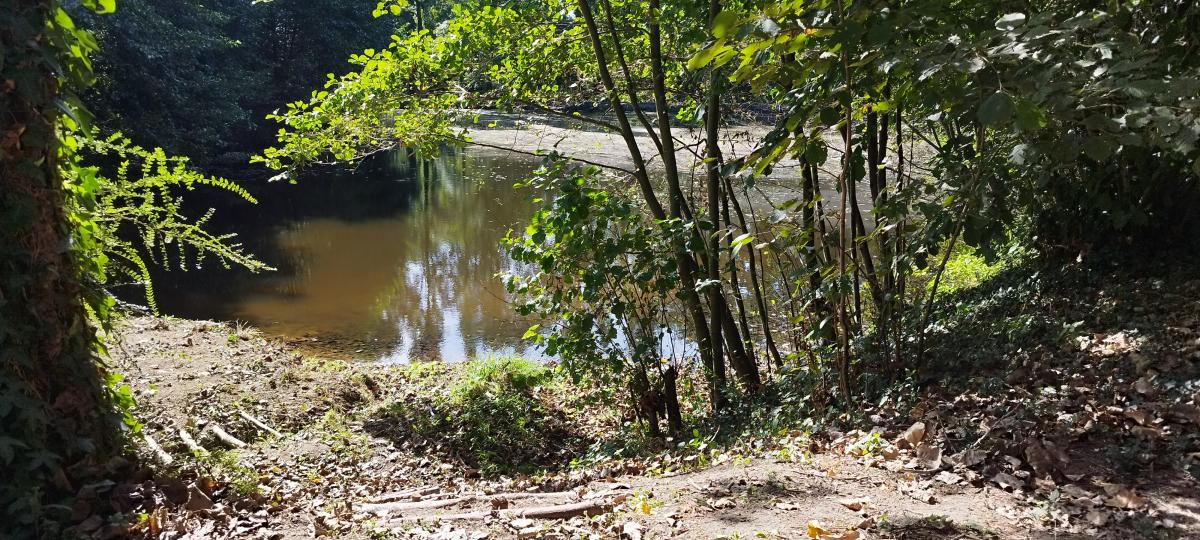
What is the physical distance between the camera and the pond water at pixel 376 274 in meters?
11.6

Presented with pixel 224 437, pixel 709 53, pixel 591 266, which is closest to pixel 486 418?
pixel 591 266

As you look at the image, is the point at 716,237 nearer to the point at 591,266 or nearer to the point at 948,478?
the point at 591,266

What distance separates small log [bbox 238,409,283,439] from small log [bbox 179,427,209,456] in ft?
2.17

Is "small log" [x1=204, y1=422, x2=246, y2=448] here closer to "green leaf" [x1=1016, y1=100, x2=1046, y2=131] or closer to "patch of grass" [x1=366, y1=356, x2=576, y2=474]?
"patch of grass" [x1=366, y1=356, x2=576, y2=474]

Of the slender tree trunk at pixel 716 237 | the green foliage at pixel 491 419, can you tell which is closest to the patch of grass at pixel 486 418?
the green foliage at pixel 491 419

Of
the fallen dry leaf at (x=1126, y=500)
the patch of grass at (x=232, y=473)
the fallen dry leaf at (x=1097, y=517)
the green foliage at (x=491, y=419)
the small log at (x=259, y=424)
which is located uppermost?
the fallen dry leaf at (x=1126, y=500)

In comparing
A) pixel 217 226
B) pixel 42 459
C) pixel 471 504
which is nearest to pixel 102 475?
pixel 42 459

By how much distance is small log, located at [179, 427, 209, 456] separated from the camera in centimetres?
444

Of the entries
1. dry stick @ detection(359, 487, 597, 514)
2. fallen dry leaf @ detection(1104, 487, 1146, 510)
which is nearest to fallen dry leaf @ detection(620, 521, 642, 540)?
dry stick @ detection(359, 487, 597, 514)

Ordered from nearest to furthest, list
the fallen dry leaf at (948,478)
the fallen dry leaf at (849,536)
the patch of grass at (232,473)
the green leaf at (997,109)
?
1. the green leaf at (997,109)
2. the fallen dry leaf at (849,536)
3. the fallen dry leaf at (948,478)
4. the patch of grass at (232,473)

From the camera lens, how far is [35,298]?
3039 mm

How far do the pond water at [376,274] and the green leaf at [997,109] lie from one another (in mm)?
5589

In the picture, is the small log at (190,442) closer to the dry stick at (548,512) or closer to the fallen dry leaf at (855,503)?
the dry stick at (548,512)

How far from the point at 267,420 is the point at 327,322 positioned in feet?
19.7
